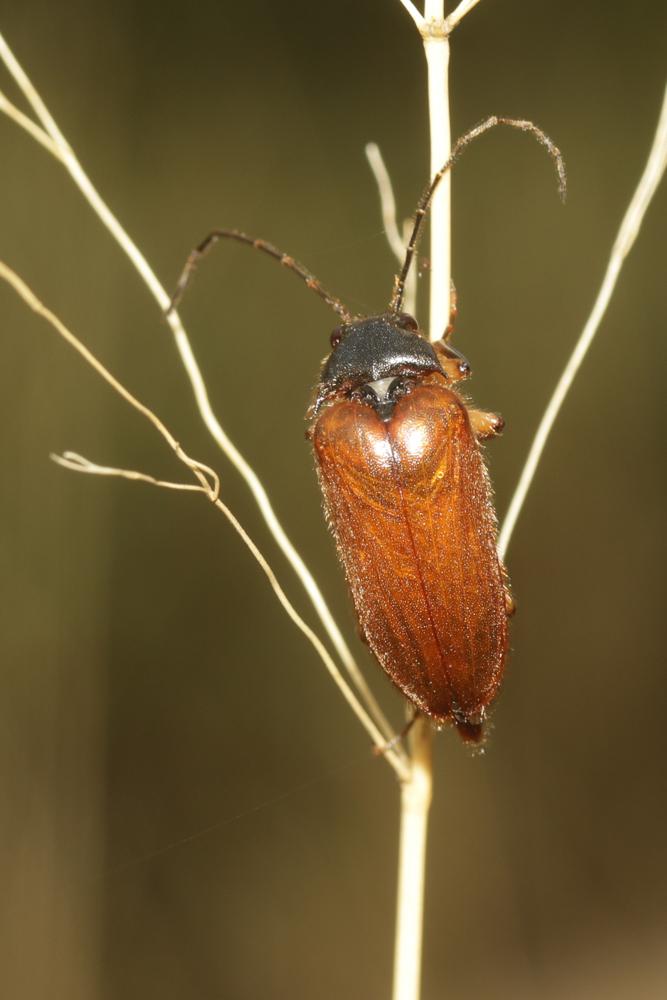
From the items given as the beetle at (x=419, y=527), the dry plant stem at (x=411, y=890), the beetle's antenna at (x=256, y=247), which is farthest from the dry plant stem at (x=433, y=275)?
the beetle's antenna at (x=256, y=247)

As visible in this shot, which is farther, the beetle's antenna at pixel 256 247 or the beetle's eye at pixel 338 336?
the beetle's eye at pixel 338 336

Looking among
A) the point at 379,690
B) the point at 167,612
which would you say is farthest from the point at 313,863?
the point at 167,612

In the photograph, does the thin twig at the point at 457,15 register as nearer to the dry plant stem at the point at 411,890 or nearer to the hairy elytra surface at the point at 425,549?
the hairy elytra surface at the point at 425,549

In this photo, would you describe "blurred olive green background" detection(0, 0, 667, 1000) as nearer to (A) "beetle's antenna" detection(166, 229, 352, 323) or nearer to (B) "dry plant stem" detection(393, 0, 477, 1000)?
(A) "beetle's antenna" detection(166, 229, 352, 323)

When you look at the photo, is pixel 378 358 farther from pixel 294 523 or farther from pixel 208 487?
pixel 294 523

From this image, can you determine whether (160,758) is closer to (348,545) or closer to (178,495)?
(178,495)

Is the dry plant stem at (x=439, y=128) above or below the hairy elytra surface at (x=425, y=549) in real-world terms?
above

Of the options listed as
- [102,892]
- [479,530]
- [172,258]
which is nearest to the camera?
[479,530]

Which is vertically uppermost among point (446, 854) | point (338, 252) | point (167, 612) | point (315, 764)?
point (338, 252)
